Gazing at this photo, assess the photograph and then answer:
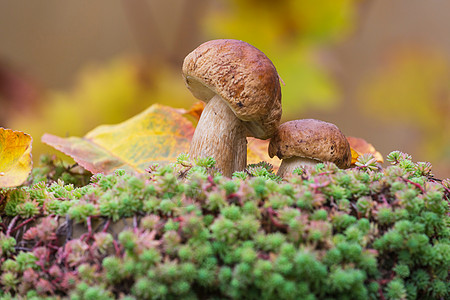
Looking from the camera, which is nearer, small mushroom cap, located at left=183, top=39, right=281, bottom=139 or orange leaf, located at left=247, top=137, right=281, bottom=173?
small mushroom cap, located at left=183, top=39, right=281, bottom=139

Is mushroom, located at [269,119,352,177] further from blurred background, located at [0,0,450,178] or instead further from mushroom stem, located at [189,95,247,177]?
blurred background, located at [0,0,450,178]

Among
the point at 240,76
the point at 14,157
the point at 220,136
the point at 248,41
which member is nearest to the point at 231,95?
the point at 240,76

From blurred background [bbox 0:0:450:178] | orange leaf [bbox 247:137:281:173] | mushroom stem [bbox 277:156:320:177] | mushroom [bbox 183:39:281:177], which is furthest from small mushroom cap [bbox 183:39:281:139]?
blurred background [bbox 0:0:450:178]

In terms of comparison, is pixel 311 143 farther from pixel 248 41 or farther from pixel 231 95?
pixel 248 41

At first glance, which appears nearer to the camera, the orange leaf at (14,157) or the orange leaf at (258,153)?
the orange leaf at (14,157)

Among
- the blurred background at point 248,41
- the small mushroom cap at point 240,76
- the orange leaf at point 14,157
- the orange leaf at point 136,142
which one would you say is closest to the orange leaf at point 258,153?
the orange leaf at point 136,142

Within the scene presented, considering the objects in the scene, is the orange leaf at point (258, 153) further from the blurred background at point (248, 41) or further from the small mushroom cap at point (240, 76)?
the blurred background at point (248, 41)
